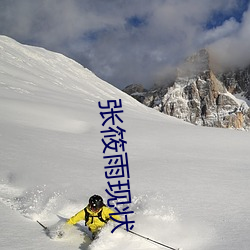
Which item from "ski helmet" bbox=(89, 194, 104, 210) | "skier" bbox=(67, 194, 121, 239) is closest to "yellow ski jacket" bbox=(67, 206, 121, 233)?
"skier" bbox=(67, 194, 121, 239)

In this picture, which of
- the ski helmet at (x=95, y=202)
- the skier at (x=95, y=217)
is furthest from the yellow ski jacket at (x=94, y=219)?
the ski helmet at (x=95, y=202)

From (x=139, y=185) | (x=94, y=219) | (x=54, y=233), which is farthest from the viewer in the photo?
(x=139, y=185)

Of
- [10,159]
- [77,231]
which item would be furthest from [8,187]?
[77,231]

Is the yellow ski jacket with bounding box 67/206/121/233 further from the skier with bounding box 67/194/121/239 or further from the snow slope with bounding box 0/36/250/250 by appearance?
the snow slope with bounding box 0/36/250/250

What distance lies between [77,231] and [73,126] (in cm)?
1174

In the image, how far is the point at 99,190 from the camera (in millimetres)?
7887

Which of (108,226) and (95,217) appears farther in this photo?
(95,217)

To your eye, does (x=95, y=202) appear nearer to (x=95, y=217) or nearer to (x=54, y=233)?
(x=95, y=217)

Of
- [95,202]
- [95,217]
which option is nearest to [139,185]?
[95,217]

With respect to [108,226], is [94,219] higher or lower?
higher

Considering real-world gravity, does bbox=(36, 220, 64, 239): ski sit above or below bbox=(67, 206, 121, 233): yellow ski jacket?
below

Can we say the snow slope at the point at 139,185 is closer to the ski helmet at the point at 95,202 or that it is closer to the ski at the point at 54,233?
the ski at the point at 54,233

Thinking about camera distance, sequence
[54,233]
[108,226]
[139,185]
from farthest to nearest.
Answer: [139,185] < [108,226] < [54,233]

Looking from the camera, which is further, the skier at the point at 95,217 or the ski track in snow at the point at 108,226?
the skier at the point at 95,217
